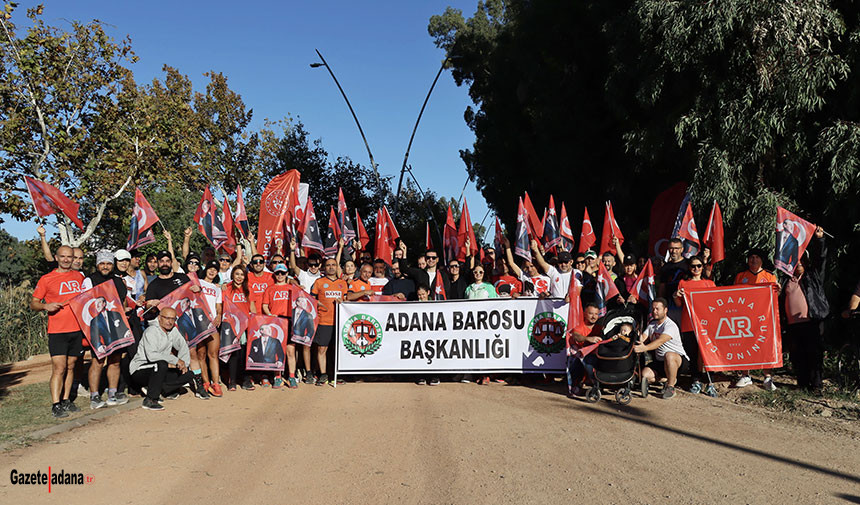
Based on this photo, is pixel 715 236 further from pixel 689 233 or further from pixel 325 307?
pixel 325 307

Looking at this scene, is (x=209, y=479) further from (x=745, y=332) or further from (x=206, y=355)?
(x=745, y=332)

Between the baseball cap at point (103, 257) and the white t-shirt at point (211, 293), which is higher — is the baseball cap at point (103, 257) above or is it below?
above

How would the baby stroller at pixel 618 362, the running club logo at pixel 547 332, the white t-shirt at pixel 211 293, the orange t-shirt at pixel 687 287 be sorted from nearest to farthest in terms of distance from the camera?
the baby stroller at pixel 618 362, the orange t-shirt at pixel 687 287, the white t-shirt at pixel 211 293, the running club logo at pixel 547 332

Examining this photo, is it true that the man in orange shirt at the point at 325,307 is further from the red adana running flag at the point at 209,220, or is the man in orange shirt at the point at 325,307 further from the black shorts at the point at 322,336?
the red adana running flag at the point at 209,220

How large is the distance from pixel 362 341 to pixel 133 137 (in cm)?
1735

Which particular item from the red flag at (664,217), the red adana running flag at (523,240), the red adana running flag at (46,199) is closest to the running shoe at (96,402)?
the red adana running flag at (46,199)

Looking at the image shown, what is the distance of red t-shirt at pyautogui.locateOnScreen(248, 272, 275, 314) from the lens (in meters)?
10.1

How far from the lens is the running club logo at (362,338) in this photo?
1016 cm

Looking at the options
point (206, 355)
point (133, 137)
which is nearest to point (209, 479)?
point (206, 355)

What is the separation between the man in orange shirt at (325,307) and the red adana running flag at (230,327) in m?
1.19

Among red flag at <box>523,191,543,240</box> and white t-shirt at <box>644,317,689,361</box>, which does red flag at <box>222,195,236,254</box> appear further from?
white t-shirt at <box>644,317,689,361</box>

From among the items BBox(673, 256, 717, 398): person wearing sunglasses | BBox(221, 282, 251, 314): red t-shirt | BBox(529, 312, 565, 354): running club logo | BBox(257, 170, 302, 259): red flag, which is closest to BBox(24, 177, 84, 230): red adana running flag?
BBox(221, 282, 251, 314): red t-shirt

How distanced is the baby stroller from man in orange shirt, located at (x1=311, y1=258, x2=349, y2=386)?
4.13m

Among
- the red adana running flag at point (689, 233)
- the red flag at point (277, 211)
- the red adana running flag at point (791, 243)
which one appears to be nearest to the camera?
the red adana running flag at point (791, 243)
